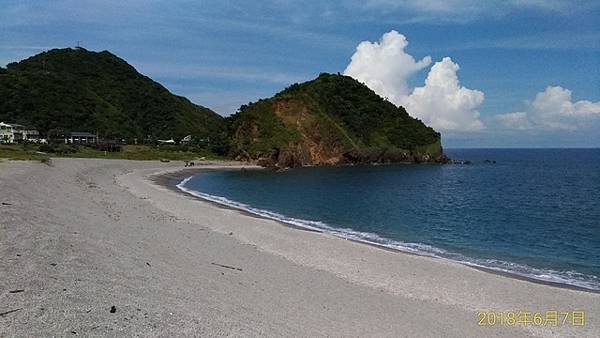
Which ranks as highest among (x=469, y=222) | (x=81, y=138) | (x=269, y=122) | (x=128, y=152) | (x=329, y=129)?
(x=269, y=122)

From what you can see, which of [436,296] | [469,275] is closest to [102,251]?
[436,296]

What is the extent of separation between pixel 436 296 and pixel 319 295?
3605 millimetres

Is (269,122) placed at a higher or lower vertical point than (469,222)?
higher

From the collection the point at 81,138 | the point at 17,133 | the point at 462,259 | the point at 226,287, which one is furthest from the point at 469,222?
the point at 81,138

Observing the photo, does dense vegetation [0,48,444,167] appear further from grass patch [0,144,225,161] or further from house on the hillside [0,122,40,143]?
house on the hillside [0,122,40,143]

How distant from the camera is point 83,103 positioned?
146125mm

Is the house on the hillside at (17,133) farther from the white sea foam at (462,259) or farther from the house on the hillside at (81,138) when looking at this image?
the white sea foam at (462,259)

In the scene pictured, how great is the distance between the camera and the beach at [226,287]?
27.1ft

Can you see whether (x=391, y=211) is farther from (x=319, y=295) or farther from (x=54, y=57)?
(x=54, y=57)

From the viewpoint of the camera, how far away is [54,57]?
189000 millimetres

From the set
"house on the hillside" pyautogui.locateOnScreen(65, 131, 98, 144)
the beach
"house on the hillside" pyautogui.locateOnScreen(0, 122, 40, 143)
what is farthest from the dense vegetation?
the beach

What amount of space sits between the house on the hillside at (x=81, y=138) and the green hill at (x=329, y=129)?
1458 inches

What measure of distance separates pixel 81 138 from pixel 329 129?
219ft

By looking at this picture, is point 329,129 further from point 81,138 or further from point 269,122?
point 81,138
